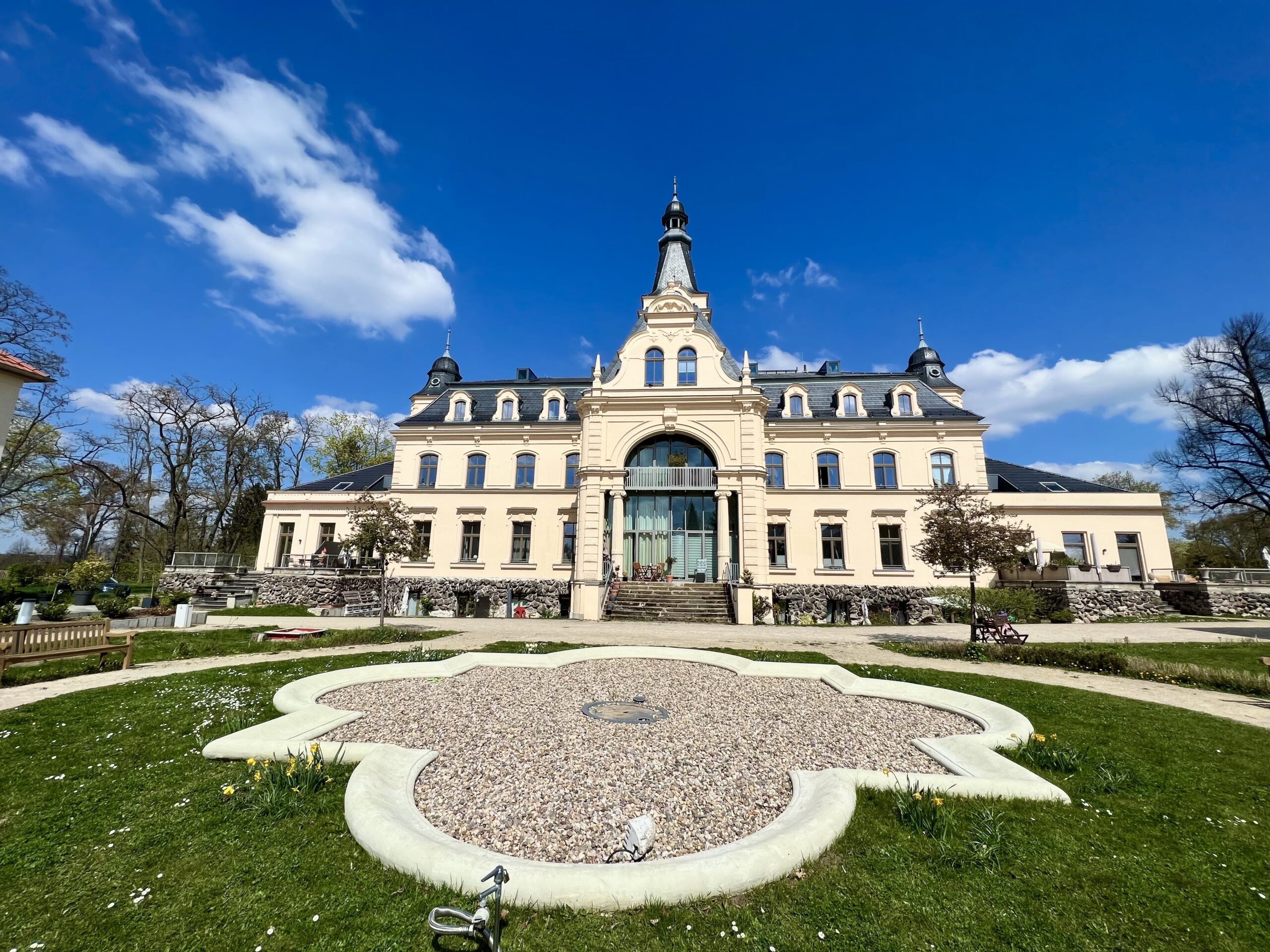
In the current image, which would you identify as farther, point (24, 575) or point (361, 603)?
point (24, 575)

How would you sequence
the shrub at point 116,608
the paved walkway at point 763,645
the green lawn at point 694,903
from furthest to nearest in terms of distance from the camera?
1. the shrub at point 116,608
2. the paved walkway at point 763,645
3. the green lawn at point 694,903

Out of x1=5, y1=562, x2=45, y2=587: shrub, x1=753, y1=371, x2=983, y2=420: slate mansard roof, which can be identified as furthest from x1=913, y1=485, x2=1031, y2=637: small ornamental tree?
x1=5, y1=562, x2=45, y2=587: shrub

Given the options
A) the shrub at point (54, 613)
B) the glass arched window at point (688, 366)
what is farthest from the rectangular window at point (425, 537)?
the glass arched window at point (688, 366)

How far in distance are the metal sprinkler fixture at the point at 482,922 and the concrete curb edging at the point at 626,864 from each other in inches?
10.8

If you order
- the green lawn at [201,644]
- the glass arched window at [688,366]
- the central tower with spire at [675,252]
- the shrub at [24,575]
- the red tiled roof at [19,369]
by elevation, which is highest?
the central tower with spire at [675,252]

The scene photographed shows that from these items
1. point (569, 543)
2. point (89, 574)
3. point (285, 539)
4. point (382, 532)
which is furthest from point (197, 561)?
point (569, 543)

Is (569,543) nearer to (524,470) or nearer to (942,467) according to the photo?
(524,470)

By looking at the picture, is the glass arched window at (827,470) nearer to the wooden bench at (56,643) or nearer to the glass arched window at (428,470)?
the glass arched window at (428,470)

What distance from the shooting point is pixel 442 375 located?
3766cm

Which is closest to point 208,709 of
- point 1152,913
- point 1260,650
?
point 1152,913

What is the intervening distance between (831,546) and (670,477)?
30.3ft

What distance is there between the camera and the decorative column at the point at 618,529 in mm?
22922

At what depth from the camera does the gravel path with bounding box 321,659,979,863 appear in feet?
13.5

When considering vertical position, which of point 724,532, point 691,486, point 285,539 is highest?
point 691,486
